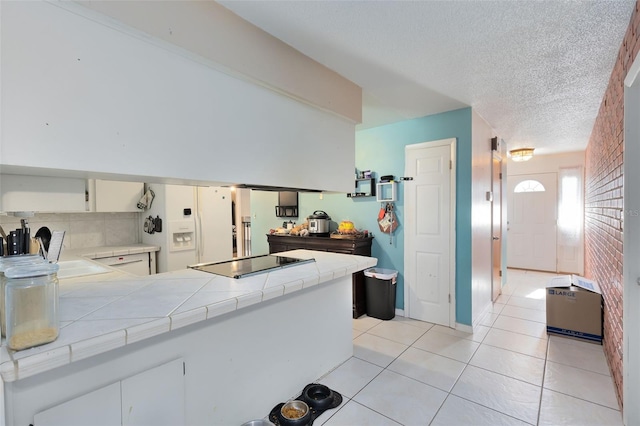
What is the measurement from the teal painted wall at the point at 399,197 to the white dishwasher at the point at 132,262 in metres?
1.91

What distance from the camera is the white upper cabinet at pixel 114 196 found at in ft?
11.3

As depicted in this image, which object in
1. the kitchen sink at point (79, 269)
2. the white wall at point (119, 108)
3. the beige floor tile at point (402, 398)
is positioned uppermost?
the white wall at point (119, 108)

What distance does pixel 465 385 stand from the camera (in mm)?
2258

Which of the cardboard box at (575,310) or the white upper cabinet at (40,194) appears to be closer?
the white upper cabinet at (40,194)

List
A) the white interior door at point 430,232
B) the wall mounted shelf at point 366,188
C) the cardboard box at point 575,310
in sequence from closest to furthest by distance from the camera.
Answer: the cardboard box at point 575,310
the white interior door at point 430,232
the wall mounted shelf at point 366,188

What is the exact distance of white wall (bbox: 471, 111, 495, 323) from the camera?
3.32m

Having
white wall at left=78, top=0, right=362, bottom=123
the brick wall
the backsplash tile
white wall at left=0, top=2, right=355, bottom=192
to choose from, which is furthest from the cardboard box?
the backsplash tile

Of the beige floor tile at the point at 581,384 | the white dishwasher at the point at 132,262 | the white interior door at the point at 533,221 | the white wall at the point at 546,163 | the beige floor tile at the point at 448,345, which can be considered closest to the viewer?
the beige floor tile at the point at 581,384

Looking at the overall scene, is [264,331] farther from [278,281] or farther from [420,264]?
[420,264]

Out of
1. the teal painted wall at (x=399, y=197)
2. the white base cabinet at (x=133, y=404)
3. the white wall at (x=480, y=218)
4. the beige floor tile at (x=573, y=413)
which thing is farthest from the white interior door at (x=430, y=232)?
the white base cabinet at (x=133, y=404)

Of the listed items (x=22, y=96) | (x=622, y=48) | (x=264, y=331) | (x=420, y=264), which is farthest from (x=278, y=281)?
(x=622, y=48)

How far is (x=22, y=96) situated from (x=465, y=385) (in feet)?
9.77

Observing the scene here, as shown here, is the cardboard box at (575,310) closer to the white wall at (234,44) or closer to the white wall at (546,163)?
the white wall at (234,44)

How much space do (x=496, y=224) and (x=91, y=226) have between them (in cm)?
543
